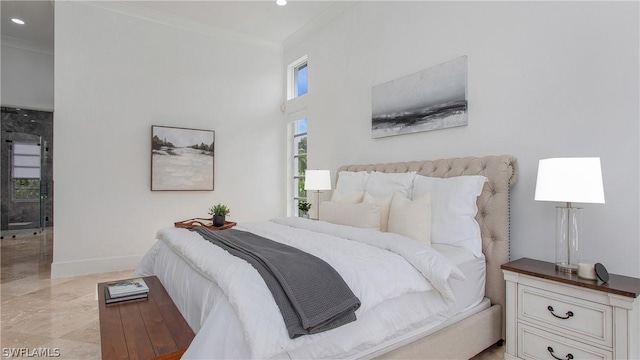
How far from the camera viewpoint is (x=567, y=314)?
5.57ft

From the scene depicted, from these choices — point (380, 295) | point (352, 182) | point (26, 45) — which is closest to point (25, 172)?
point (26, 45)

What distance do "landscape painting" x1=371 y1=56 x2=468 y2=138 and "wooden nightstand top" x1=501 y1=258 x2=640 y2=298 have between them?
3.96ft

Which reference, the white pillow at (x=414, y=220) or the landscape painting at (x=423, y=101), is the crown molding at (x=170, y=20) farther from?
the white pillow at (x=414, y=220)

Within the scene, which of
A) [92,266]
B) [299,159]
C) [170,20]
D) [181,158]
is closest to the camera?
[92,266]

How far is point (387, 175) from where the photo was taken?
113 inches

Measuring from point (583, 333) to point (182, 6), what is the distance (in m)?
4.94

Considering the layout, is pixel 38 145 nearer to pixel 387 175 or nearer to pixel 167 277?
pixel 167 277

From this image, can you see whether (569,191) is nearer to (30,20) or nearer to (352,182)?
(352,182)

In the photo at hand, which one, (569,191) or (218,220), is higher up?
(569,191)

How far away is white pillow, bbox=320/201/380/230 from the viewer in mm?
2426

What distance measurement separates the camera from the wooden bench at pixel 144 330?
1324mm

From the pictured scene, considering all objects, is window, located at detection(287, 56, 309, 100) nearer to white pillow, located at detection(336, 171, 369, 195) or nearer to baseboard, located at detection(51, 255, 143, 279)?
white pillow, located at detection(336, 171, 369, 195)

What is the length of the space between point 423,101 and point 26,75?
6.81 metres

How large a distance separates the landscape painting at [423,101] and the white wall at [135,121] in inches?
92.9
